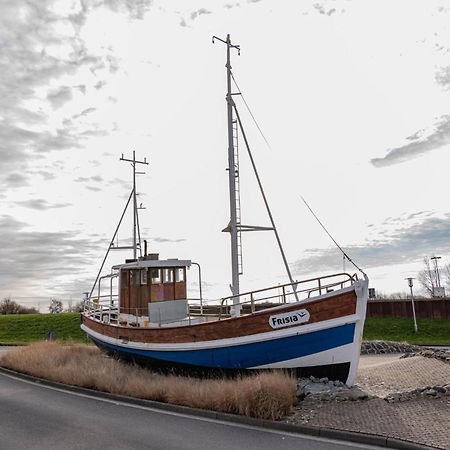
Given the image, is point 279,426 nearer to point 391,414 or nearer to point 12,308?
point 391,414

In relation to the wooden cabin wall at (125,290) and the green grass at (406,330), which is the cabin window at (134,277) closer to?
the wooden cabin wall at (125,290)

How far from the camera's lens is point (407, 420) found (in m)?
8.84

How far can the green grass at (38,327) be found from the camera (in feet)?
110

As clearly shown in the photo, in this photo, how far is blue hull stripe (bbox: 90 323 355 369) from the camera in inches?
440

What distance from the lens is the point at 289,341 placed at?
11.5 m

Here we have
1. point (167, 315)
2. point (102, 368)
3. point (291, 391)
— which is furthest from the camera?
point (167, 315)

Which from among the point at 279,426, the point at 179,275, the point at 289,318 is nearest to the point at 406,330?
the point at 179,275

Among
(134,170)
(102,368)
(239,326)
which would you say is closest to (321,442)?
(239,326)

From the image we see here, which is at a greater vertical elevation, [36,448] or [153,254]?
[153,254]

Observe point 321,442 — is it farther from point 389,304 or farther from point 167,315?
point 389,304

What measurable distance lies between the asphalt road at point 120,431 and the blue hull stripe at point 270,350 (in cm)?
241

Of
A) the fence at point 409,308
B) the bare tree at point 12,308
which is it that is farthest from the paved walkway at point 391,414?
the bare tree at point 12,308

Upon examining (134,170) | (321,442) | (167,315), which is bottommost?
(321,442)

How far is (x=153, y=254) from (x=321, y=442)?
10881mm
